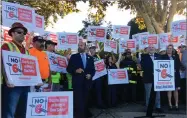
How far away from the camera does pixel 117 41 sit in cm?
1223

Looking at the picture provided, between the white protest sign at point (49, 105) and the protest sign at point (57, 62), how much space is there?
7.69ft

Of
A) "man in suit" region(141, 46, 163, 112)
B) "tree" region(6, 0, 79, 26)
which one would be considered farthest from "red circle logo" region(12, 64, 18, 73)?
"tree" region(6, 0, 79, 26)

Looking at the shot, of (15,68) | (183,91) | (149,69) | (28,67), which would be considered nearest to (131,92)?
(183,91)

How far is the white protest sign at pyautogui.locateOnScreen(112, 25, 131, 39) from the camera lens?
11.8 metres

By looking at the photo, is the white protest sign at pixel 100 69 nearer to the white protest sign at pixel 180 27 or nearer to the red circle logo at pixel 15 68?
the white protest sign at pixel 180 27

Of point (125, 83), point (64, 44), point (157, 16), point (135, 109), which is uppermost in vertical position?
point (157, 16)

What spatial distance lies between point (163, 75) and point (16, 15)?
11.7 feet

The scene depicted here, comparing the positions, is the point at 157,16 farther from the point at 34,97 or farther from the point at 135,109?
the point at 34,97

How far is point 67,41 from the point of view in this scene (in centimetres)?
1032

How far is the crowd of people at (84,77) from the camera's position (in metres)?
5.48

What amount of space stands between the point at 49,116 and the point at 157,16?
17.7 m

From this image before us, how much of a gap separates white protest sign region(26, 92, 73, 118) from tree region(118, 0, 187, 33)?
15.8 m

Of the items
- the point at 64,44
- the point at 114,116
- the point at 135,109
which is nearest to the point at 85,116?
the point at 114,116

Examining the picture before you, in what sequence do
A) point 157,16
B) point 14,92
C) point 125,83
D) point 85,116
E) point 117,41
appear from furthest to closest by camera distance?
point 157,16 → point 117,41 → point 125,83 → point 85,116 → point 14,92
